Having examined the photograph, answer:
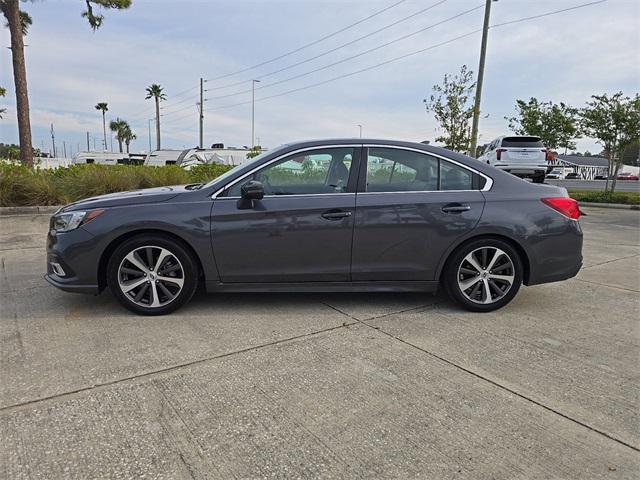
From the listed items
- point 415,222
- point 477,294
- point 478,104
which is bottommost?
point 477,294

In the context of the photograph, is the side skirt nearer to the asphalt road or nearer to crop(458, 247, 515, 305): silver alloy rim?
crop(458, 247, 515, 305): silver alloy rim

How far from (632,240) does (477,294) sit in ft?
20.1

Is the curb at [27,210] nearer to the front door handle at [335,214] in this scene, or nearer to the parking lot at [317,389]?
the parking lot at [317,389]

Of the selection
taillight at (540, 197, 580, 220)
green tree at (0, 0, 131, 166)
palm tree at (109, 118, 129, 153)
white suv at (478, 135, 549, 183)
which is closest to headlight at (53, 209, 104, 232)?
taillight at (540, 197, 580, 220)

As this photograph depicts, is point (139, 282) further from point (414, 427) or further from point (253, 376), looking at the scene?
point (414, 427)

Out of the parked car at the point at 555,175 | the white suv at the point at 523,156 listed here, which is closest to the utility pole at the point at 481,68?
the white suv at the point at 523,156

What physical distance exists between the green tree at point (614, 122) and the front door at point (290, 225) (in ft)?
48.0

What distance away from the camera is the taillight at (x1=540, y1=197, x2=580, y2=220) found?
4012mm

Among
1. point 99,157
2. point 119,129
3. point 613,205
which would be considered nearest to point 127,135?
point 119,129

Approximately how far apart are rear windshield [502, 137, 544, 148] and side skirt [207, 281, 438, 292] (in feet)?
43.4

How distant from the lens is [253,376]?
110 inches

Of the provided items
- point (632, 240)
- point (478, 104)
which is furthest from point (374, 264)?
point (478, 104)

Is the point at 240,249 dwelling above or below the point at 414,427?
above

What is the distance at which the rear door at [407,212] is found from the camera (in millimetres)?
3842
